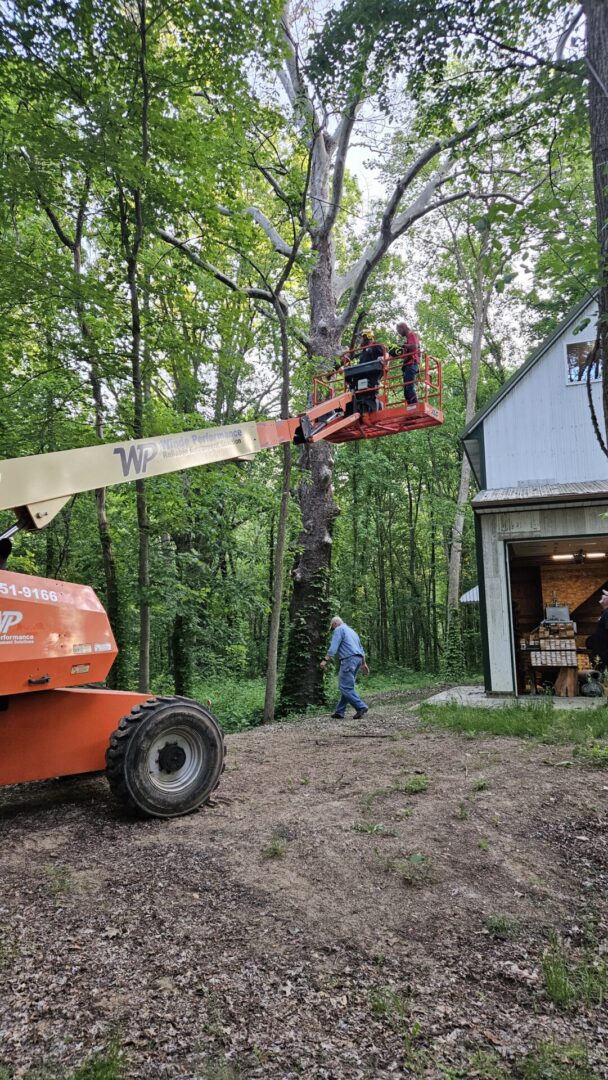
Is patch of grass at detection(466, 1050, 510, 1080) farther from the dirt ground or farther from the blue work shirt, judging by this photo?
the blue work shirt

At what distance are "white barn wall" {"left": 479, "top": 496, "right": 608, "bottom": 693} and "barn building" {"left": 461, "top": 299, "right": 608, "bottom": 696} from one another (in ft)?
0.06

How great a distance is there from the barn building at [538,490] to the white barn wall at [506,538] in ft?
0.06

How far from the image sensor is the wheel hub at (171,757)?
17.8ft

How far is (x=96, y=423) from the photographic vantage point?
1040 centimetres

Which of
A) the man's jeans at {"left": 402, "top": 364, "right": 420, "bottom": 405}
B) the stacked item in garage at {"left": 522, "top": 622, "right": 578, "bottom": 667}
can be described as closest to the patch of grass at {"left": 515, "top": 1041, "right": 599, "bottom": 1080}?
the man's jeans at {"left": 402, "top": 364, "right": 420, "bottom": 405}

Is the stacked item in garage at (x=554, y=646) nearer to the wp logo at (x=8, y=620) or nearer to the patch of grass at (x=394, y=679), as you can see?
the patch of grass at (x=394, y=679)

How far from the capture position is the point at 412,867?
4.16 m

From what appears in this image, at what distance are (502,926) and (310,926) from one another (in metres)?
1.08

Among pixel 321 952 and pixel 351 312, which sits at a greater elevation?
pixel 351 312

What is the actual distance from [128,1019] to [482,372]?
105 ft

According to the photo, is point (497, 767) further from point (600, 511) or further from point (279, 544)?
point (600, 511)

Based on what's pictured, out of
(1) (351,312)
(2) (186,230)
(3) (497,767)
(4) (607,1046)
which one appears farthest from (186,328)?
(4) (607,1046)

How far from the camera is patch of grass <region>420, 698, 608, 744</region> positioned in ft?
24.9

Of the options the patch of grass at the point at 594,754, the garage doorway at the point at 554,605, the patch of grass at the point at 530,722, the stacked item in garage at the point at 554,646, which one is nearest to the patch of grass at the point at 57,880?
the patch of grass at the point at 594,754
